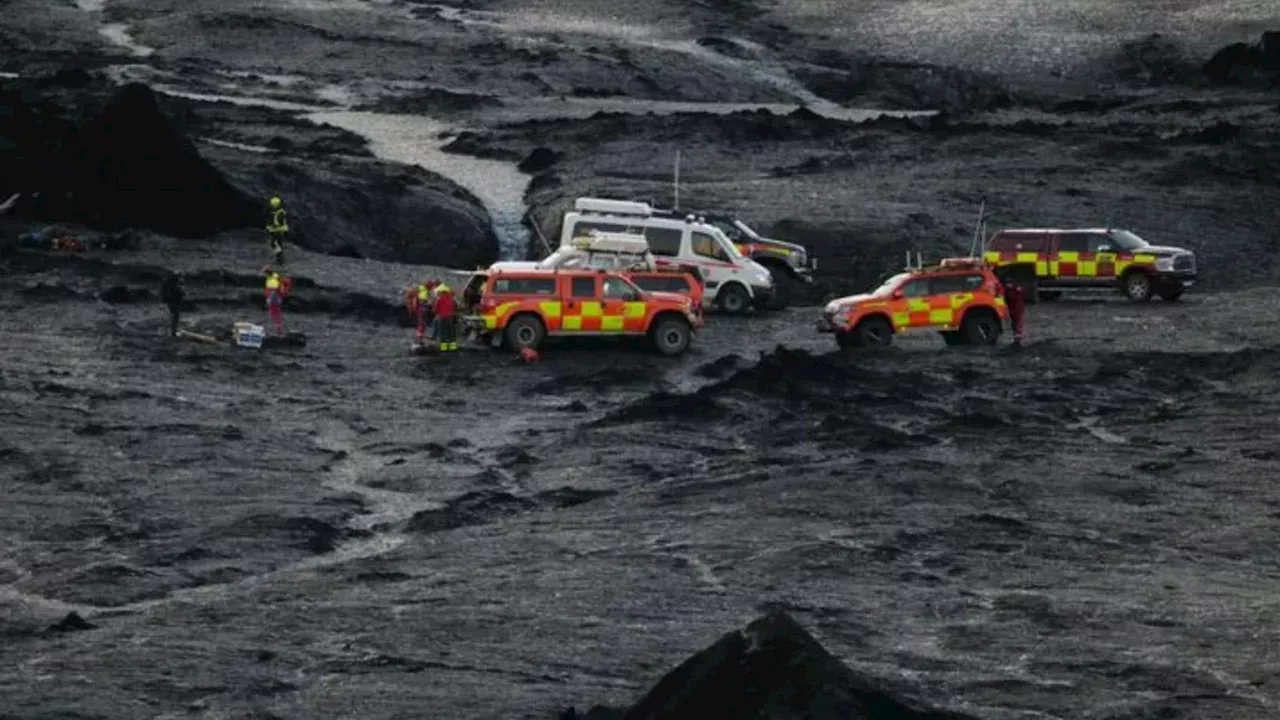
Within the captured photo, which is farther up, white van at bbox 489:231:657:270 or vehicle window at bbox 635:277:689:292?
white van at bbox 489:231:657:270

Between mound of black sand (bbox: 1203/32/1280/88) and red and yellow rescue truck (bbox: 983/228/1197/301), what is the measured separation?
34.8m

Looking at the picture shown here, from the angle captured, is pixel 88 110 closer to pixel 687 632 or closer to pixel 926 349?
pixel 926 349

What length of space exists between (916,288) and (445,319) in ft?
25.6

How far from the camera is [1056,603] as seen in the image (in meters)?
31.7

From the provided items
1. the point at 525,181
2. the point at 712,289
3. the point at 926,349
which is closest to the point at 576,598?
the point at 926,349

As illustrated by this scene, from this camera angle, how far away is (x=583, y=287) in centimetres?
4722

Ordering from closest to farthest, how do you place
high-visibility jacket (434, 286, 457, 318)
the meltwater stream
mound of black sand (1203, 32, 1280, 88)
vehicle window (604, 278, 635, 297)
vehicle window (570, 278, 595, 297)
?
vehicle window (570, 278, 595, 297)
high-visibility jacket (434, 286, 457, 318)
vehicle window (604, 278, 635, 297)
the meltwater stream
mound of black sand (1203, 32, 1280, 88)

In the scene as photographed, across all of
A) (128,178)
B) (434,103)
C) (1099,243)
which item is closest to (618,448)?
(1099,243)

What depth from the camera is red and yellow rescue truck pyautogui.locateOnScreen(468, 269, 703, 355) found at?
4703cm

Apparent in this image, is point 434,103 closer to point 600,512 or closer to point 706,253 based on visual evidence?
point 706,253

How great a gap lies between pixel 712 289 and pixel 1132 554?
65.5ft

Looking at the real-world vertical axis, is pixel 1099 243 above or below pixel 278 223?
below

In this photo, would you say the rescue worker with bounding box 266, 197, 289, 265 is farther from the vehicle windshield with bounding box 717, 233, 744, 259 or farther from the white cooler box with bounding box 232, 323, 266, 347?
the vehicle windshield with bounding box 717, 233, 744, 259

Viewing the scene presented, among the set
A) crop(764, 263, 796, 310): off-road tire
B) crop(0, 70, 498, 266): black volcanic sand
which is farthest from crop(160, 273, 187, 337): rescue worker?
crop(764, 263, 796, 310): off-road tire
